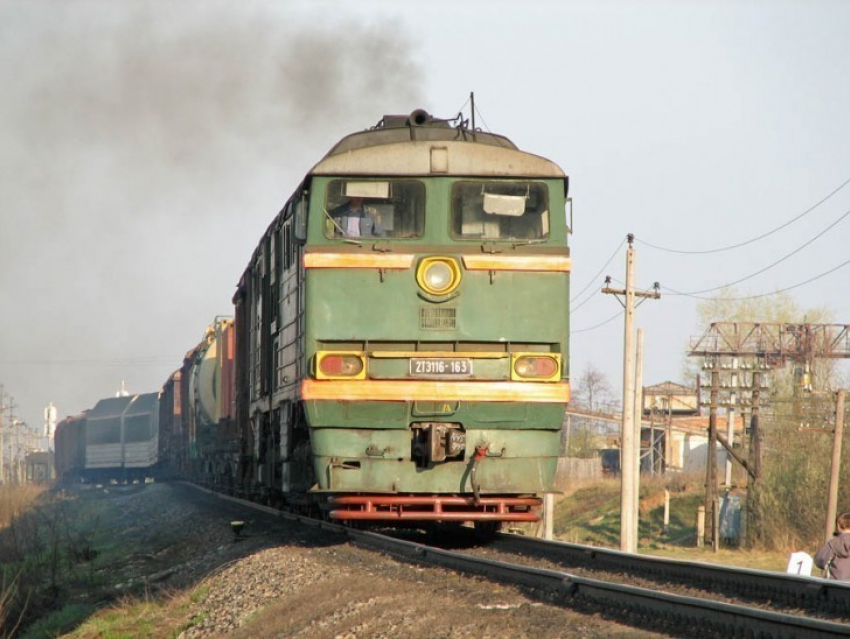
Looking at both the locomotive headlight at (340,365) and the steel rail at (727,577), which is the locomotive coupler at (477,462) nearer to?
the steel rail at (727,577)

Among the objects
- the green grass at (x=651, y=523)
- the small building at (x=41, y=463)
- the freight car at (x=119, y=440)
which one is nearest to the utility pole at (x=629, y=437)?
the green grass at (x=651, y=523)

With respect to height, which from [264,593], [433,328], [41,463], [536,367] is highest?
[433,328]

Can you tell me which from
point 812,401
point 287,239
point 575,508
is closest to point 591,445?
point 575,508

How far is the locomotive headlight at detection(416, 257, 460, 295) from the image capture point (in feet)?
36.3

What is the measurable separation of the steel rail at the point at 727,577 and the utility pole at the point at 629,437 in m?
11.3

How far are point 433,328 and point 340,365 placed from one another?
3.11ft

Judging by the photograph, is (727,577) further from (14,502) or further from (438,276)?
(14,502)

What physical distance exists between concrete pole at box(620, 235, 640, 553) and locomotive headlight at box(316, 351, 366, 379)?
1219cm

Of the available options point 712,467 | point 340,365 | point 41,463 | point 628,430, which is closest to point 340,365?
point 340,365

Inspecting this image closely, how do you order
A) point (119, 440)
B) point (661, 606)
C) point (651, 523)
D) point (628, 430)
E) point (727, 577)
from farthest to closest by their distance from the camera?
point (119, 440), point (651, 523), point (628, 430), point (727, 577), point (661, 606)

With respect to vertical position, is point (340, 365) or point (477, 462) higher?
point (340, 365)

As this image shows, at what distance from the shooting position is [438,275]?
36.5 feet

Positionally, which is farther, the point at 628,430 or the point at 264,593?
the point at 628,430

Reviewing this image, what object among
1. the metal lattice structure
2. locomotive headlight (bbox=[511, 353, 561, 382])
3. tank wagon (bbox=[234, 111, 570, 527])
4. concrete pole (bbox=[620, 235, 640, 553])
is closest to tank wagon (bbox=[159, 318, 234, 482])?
concrete pole (bbox=[620, 235, 640, 553])
